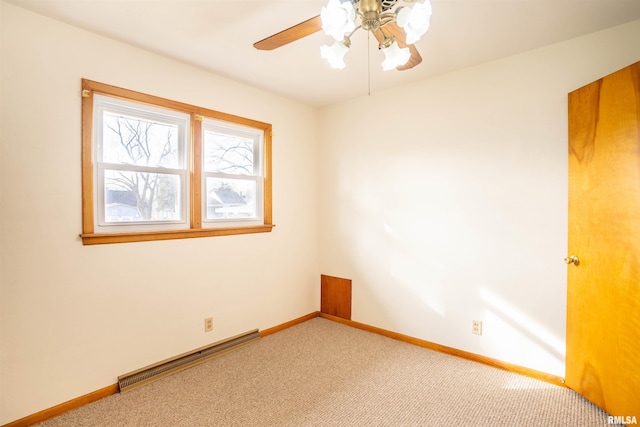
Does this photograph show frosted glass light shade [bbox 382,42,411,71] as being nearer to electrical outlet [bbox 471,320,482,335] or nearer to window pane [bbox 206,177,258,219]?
window pane [bbox 206,177,258,219]

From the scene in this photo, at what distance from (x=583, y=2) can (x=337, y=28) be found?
1625mm

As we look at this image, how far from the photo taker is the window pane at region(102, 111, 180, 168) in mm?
2295

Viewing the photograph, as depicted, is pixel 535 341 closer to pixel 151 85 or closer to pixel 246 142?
pixel 246 142

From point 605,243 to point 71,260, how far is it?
336 cm

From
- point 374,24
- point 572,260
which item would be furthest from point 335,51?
point 572,260

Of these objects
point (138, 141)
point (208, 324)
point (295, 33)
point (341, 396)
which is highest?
point (295, 33)

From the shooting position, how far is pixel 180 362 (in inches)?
101

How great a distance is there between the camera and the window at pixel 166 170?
2.22 meters

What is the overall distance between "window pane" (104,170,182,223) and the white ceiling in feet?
3.16

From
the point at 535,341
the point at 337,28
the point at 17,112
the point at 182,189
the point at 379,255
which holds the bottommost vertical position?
the point at 535,341

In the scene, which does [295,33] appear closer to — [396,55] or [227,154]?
[396,55]

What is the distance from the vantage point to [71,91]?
208cm

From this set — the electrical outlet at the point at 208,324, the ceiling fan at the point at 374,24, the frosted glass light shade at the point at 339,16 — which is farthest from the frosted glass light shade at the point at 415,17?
the electrical outlet at the point at 208,324

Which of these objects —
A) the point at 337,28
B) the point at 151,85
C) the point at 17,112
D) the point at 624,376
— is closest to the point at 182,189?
the point at 151,85
